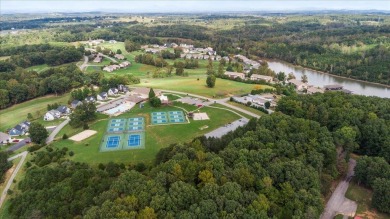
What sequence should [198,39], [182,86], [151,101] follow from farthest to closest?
[198,39], [182,86], [151,101]

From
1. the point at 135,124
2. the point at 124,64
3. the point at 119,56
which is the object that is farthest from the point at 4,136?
the point at 119,56

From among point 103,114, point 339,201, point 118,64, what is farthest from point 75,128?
point 118,64

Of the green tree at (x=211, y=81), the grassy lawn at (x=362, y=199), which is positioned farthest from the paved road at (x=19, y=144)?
the grassy lawn at (x=362, y=199)

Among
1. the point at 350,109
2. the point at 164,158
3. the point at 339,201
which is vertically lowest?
the point at 339,201

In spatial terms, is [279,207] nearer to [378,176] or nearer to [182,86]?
[378,176]

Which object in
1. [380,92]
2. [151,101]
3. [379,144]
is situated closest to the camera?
[379,144]

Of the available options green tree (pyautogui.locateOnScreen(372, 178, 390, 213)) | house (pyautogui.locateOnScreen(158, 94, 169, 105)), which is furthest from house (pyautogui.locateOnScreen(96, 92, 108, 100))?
green tree (pyautogui.locateOnScreen(372, 178, 390, 213))

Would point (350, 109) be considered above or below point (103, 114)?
above

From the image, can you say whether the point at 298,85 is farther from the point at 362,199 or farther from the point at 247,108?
the point at 362,199
